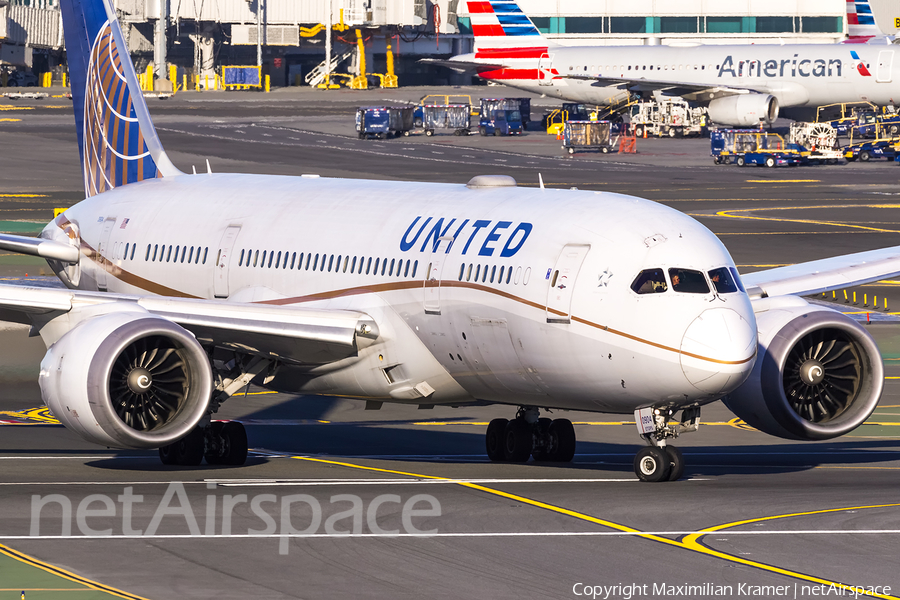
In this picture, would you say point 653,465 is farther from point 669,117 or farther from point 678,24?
point 678,24

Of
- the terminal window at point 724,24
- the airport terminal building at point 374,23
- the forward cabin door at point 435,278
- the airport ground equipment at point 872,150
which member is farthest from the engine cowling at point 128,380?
the terminal window at point 724,24

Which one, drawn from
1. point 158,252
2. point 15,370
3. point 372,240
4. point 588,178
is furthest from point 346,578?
point 588,178

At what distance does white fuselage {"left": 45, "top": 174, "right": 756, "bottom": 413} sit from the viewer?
2334 cm

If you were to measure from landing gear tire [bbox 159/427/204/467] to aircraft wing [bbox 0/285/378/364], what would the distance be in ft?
5.93

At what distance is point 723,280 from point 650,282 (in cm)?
122

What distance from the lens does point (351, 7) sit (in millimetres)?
188875

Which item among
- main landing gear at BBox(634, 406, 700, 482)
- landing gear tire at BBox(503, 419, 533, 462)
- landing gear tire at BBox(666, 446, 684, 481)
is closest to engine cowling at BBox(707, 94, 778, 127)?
landing gear tire at BBox(503, 419, 533, 462)

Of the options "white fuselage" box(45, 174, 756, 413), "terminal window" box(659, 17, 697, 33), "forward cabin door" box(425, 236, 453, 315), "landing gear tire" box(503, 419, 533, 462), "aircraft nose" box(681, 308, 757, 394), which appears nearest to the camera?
"aircraft nose" box(681, 308, 757, 394)

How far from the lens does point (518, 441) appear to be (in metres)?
28.2

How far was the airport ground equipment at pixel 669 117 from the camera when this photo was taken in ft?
417

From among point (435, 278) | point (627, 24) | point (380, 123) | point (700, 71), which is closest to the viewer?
point (435, 278)

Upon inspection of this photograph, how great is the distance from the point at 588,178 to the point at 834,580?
76435mm

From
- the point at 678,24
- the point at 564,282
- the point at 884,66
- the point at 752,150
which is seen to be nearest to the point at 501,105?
the point at 752,150

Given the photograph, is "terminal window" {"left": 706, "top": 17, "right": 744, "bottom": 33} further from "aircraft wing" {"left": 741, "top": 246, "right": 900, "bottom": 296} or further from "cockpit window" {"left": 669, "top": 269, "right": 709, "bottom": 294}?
"cockpit window" {"left": 669, "top": 269, "right": 709, "bottom": 294}
